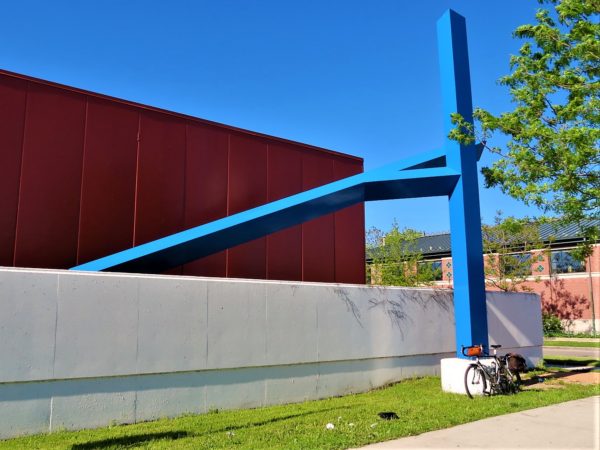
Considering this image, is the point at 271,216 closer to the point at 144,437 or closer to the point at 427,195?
the point at 427,195

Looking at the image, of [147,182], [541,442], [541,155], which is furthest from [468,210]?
[147,182]

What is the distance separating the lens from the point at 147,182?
12.5 meters

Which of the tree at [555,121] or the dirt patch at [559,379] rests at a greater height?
the tree at [555,121]

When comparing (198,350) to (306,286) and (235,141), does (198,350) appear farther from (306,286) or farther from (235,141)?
(235,141)

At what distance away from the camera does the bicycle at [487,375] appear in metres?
10.6

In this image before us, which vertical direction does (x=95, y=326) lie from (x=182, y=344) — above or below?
above

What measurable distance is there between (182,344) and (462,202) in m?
6.50

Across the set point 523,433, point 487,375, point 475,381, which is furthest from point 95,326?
point 487,375

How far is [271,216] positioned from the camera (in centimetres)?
1109

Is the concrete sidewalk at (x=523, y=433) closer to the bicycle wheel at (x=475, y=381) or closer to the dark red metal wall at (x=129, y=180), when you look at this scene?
the bicycle wheel at (x=475, y=381)

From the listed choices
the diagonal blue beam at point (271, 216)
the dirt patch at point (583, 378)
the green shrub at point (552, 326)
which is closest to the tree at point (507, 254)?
the green shrub at point (552, 326)

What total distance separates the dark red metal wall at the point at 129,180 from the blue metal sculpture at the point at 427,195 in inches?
52.8

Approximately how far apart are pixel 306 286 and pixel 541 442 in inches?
215

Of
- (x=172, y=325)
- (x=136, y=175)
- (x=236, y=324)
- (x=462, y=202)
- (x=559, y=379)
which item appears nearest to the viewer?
(x=172, y=325)
